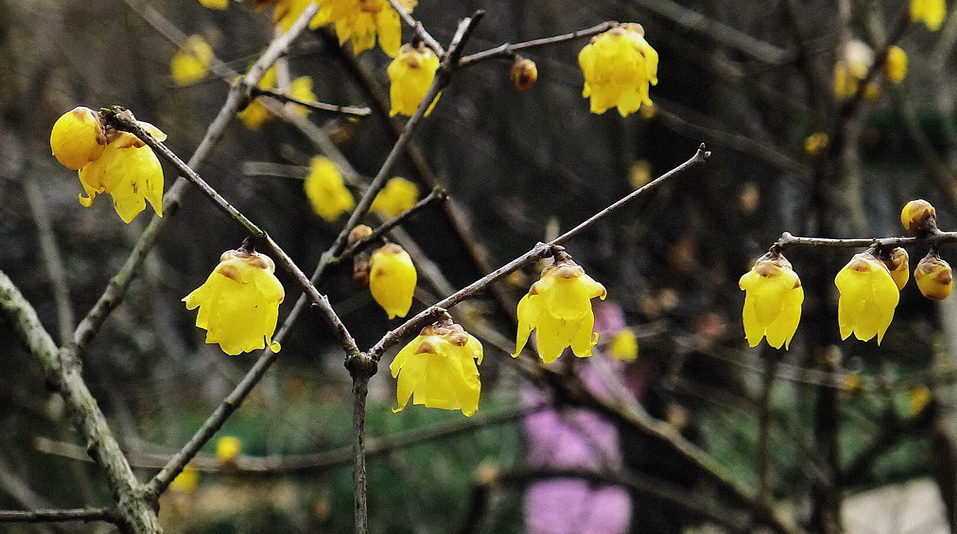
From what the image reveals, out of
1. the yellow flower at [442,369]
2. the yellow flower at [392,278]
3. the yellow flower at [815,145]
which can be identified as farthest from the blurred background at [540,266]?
the yellow flower at [442,369]

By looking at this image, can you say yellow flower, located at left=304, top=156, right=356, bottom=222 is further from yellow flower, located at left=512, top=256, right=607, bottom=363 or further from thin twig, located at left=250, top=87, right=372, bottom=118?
yellow flower, located at left=512, top=256, right=607, bottom=363

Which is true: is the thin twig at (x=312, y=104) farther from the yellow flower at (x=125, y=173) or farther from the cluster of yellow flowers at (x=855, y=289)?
the cluster of yellow flowers at (x=855, y=289)

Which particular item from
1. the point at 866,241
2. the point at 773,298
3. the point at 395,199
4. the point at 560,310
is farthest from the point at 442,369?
the point at 395,199

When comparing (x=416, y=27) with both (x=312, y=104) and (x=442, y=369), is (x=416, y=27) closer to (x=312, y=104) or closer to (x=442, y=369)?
(x=312, y=104)

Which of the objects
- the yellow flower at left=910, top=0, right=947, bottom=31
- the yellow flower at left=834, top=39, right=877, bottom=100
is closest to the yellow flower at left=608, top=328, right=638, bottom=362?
the yellow flower at left=834, top=39, right=877, bottom=100

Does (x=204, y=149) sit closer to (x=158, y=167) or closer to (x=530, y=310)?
(x=158, y=167)

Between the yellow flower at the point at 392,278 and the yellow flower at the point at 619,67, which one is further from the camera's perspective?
the yellow flower at the point at 619,67

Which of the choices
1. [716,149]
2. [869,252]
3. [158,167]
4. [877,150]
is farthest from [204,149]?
[877,150]
